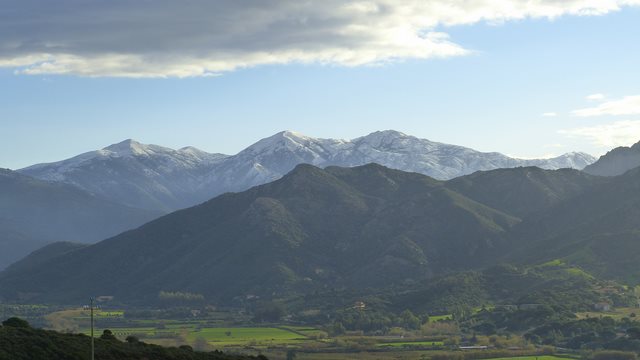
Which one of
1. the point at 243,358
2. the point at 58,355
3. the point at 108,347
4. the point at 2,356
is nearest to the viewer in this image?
the point at 2,356

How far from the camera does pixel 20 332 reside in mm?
131250

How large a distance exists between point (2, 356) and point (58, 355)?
9.64 m

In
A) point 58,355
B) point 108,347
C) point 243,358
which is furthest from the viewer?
point 243,358

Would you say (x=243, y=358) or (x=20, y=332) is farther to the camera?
(x=243, y=358)

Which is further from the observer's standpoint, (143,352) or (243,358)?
(243,358)

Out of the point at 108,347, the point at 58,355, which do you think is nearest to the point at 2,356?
the point at 58,355

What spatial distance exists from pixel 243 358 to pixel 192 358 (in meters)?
12.2

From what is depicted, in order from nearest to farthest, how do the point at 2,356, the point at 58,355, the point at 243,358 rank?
the point at 2,356 < the point at 58,355 < the point at 243,358

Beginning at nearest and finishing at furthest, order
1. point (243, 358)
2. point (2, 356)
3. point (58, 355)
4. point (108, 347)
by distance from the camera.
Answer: point (2, 356)
point (58, 355)
point (108, 347)
point (243, 358)

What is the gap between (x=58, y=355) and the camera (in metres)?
125

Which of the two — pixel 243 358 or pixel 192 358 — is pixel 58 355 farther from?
pixel 243 358

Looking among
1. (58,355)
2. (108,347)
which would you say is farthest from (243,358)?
(58,355)

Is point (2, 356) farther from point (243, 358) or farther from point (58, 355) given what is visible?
point (243, 358)

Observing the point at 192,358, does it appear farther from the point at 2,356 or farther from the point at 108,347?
the point at 2,356
